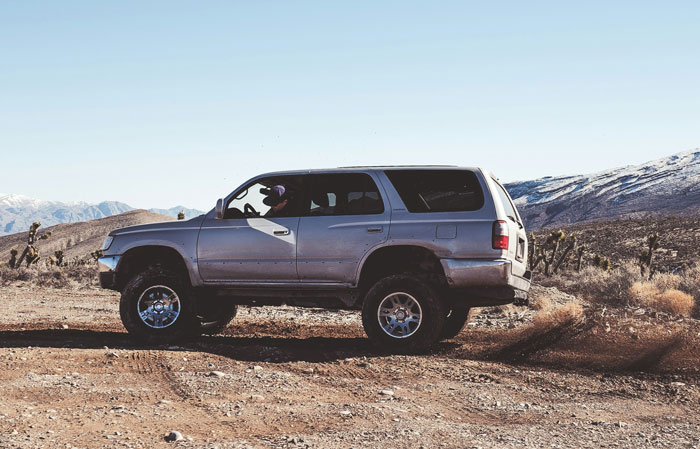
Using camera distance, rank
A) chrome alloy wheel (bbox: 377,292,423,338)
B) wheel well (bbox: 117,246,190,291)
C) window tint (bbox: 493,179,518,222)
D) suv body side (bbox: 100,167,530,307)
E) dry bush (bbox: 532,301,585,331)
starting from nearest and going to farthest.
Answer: suv body side (bbox: 100,167,530,307) < chrome alloy wheel (bbox: 377,292,423,338) < window tint (bbox: 493,179,518,222) < wheel well (bbox: 117,246,190,291) < dry bush (bbox: 532,301,585,331)

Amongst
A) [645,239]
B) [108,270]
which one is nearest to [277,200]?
[108,270]

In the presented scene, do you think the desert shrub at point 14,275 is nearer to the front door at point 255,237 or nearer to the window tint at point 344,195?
the front door at point 255,237

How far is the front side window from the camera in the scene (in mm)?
8797

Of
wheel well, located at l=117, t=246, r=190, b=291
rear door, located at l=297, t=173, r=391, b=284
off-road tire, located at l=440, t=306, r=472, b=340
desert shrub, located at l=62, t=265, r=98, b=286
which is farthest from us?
desert shrub, located at l=62, t=265, r=98, b=286

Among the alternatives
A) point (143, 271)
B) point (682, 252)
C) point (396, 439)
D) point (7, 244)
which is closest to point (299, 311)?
point (143, 271)

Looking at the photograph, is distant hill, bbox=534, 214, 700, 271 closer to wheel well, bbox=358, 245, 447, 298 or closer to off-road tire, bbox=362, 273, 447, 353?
wheel well, bbox=358, 245, 447, 298

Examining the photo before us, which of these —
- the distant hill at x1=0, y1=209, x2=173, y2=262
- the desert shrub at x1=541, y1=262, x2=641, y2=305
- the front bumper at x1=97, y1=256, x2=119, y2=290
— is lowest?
the distant hill at x1=0, y1=209, x2=173, y2=262

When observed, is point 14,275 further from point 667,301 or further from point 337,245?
point 667,301

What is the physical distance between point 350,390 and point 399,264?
2424 mm

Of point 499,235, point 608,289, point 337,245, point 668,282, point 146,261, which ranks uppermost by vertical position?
point 499,235

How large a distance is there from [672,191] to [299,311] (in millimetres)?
178542

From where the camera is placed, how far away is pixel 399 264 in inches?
333

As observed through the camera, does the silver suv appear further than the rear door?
No

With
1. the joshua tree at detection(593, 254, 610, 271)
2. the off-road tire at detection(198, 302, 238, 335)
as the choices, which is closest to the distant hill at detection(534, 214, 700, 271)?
the joshua tree at detection(593, 254, 610, 271)
